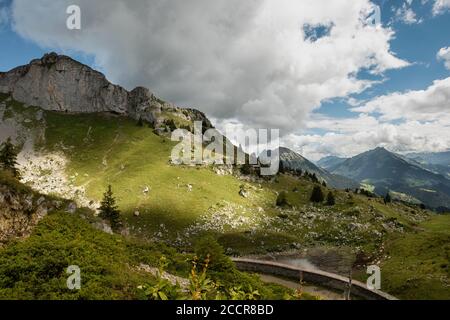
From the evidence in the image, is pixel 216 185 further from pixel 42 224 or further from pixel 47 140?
pixel 42 224

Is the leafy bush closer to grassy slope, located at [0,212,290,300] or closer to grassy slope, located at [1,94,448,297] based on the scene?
grassy slope, located at [1,94,448,297]

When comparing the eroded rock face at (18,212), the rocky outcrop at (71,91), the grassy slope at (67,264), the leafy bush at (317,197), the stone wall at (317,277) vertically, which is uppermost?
the rocky outcrop at (71,91)

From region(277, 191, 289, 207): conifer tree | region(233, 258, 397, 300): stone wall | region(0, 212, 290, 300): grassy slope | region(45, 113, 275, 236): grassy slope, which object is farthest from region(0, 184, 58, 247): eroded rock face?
region(277, 191, 289, 207): conifer tree

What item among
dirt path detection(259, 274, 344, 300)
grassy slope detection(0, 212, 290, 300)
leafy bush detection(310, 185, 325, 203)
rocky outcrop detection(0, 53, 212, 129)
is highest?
rocky outcrop detection(0, 53, 212, 129)

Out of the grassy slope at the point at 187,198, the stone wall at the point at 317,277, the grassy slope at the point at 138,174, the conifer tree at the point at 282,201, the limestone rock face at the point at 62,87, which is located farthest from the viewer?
the limestone rock face at the point at 62,87

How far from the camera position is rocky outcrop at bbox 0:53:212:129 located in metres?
172

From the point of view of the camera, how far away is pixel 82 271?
63.0 feet

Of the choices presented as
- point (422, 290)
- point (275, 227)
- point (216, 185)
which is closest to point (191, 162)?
point (216, 185)

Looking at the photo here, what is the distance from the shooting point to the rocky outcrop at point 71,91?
17200 centimetres

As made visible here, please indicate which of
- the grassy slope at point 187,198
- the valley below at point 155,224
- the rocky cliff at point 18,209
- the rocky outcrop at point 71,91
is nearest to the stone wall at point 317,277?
the valley below at point 155,224

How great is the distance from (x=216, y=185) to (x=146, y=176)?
2152cm

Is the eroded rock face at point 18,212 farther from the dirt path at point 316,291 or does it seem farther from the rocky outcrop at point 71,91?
the rocky outcrop at point 71,91

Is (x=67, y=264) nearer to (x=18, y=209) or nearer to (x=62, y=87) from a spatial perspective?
(x=18, y=209)

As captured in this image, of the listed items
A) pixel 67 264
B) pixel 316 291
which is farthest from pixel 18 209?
pixel 316 291
